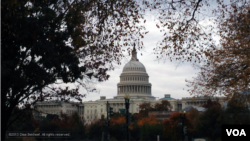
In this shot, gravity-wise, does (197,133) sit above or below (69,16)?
below

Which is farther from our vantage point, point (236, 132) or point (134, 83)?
point (134, 83)

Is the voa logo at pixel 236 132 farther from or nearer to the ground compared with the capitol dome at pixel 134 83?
nearer to the ground

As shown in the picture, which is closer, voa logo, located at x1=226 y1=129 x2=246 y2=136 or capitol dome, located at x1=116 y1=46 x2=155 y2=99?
Result: voa logo, located at x1=226 y1=129 x2=246 y2=136

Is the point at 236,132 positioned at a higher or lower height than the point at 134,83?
lower

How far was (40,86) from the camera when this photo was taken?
1862cm

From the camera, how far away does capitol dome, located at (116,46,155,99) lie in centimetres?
18712

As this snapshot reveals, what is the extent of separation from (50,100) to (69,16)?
4.41m

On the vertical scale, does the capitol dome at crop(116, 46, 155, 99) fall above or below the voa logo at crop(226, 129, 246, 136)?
above

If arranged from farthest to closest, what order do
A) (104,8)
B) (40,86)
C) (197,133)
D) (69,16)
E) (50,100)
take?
(197,133) → (50,100) → (40,86) → (69,16) → (104,8)

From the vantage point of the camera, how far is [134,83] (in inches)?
7333

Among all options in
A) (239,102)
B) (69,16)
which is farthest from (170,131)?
(69,16)

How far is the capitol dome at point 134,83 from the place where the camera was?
187 m

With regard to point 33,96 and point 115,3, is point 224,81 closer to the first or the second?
point 115,3

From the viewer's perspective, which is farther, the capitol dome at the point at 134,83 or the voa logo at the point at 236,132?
the capitol dome at the point at 134,83
